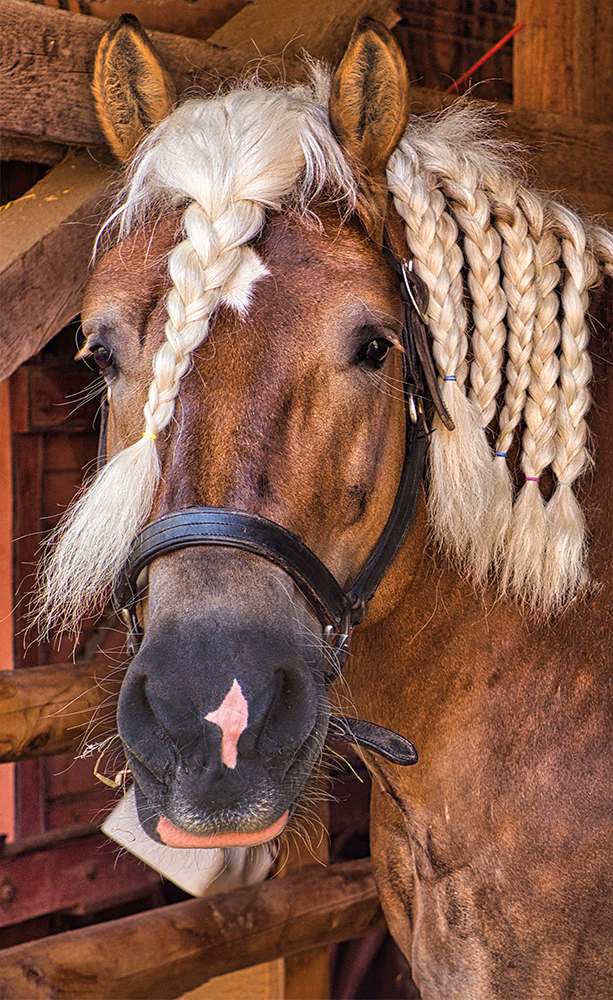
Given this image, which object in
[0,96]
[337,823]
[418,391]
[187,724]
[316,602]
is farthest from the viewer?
[337,823]

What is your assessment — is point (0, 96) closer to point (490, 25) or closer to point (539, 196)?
point (539, 196)

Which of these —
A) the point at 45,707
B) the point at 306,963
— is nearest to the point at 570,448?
the point at 45,707

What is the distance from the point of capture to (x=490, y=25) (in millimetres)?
2660

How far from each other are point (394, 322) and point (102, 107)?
0.61m

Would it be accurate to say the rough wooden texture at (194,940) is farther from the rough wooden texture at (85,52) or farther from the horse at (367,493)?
the rough wooden texture at (85,52)

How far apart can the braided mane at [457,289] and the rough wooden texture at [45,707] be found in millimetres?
358

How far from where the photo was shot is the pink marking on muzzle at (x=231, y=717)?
Answer: 3.02 ft

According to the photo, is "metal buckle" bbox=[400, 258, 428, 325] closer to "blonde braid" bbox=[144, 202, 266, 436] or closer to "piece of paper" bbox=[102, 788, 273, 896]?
"blonde braid" bbox=[144, 202, 266, 436]

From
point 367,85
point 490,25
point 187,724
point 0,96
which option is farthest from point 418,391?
point 490,25

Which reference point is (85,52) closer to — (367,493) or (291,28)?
(291,28)

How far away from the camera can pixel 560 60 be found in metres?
2.28

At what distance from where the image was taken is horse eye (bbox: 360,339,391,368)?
1149mm

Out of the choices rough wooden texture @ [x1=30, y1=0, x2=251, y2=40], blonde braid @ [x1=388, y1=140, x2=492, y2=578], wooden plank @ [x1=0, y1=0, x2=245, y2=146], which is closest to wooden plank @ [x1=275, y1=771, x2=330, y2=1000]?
blonde braid @ [x1=388, y1=140, x2=492, y2=578]

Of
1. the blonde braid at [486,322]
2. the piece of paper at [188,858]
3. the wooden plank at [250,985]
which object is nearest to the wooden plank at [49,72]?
the blonde braid at [486,322]
